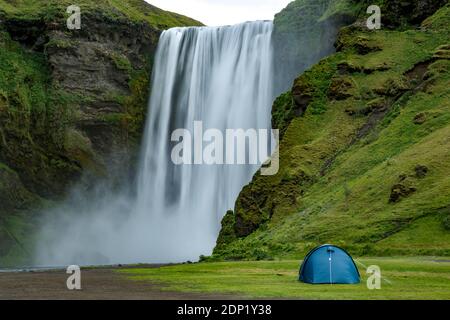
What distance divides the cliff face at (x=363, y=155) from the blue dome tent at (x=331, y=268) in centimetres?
1463

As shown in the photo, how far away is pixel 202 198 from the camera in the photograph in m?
103

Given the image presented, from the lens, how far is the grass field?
97.6 feet

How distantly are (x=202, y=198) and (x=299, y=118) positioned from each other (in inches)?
1059

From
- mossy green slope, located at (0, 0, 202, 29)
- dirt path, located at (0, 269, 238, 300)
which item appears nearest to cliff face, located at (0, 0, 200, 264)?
mossy green slope, located at (0, 0, 202, 29)

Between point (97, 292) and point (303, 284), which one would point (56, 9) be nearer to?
point (97, 292)

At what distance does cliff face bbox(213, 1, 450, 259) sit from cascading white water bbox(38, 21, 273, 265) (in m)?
16.0

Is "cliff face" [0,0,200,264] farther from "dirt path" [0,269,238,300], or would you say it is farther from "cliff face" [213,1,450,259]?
"dirt path" [0,269,238,300]

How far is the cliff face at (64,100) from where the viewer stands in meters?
111

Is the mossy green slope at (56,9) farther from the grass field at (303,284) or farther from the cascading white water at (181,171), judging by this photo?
→ the grass field at (303,284)

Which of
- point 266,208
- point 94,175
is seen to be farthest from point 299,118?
point 94,175

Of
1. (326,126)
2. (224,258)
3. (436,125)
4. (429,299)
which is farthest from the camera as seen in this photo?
(326,126)

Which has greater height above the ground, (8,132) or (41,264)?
(8,132)

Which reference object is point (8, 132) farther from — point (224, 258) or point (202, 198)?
point (224, 258)

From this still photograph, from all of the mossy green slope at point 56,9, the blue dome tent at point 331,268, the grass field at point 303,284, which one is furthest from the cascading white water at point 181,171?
the blue dome tent at point 331,268
